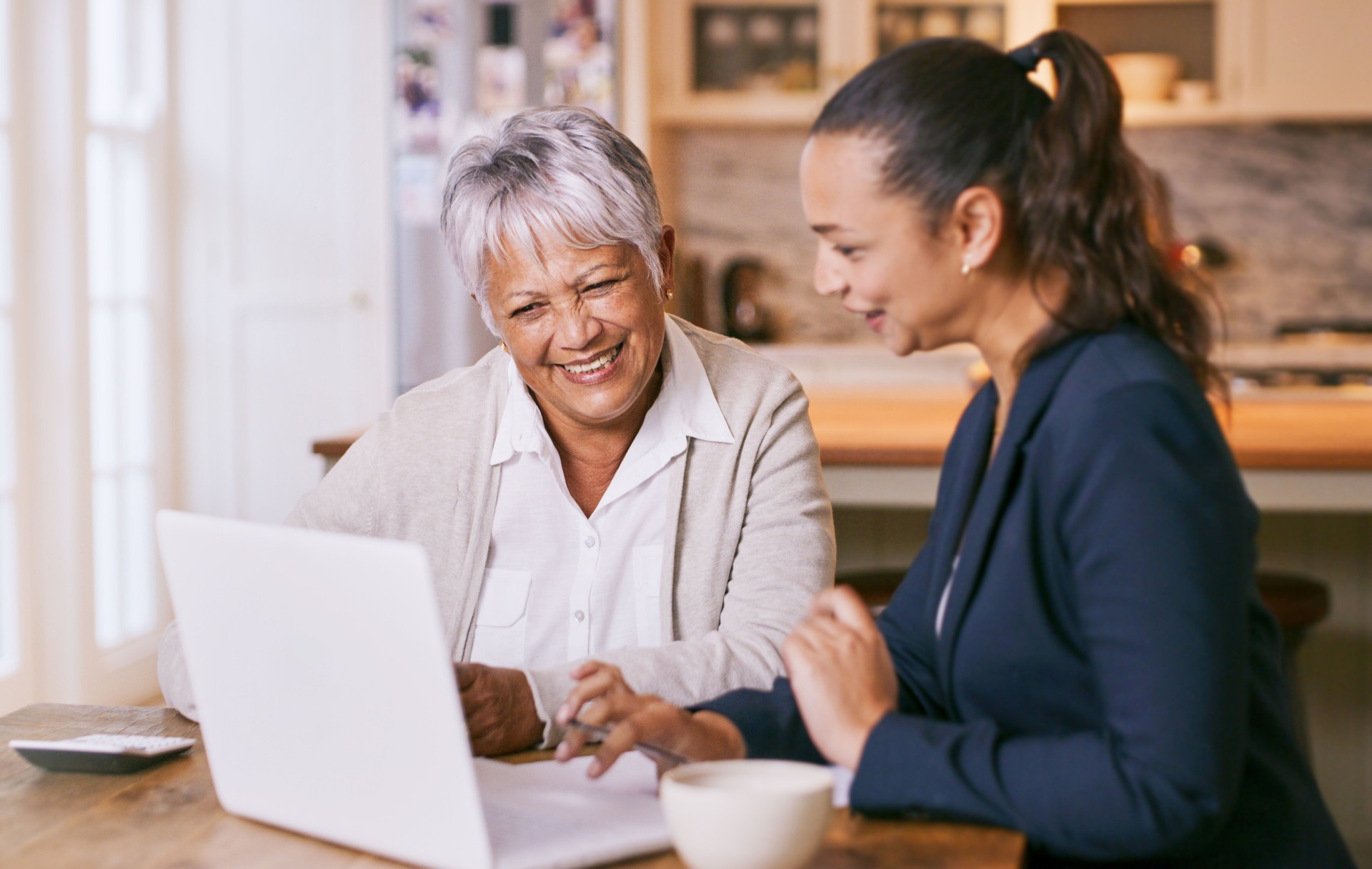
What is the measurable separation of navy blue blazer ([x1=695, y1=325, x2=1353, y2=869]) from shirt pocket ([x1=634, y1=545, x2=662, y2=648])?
504 mm

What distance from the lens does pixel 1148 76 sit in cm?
459

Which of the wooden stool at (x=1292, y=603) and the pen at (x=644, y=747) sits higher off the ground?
the pen at (x=644, y=747)

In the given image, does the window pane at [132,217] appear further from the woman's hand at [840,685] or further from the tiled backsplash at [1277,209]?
the woman's hand at [840,685]

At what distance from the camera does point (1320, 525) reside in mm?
2738

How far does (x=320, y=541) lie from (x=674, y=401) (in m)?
0.79

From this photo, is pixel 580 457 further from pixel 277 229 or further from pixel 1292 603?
pixel 277 229

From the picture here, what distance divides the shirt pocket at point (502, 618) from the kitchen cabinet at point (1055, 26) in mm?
3329

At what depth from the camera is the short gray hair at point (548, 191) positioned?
1469 millimetres

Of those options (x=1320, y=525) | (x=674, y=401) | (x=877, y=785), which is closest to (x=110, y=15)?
(x=674, y=401)

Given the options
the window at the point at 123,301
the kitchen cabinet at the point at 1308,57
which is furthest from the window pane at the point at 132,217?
the kitchen cabinet at the point at 1308,57

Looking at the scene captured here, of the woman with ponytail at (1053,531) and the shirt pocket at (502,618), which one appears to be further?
the shirt pocket at (502,618)

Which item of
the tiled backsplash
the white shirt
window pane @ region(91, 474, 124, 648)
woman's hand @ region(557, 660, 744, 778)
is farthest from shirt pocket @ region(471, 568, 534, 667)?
the tiled backsplash

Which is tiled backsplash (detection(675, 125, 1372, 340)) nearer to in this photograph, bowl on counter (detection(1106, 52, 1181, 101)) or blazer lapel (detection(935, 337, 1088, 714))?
bowl on counter (detection(1106, 52, 1181, 101))

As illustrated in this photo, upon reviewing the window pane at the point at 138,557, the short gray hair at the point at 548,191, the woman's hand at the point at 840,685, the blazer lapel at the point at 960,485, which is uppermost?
the short gray hair at the point at 548,191
